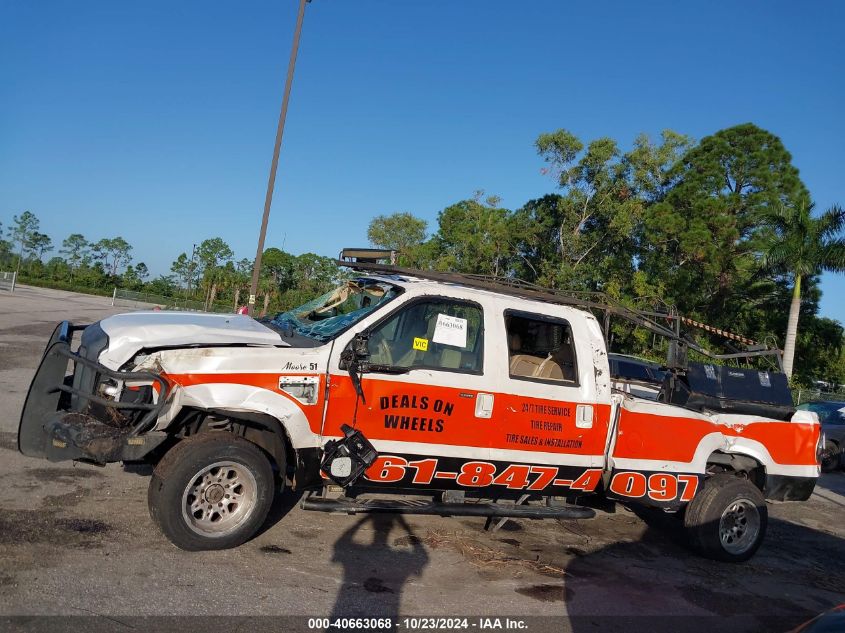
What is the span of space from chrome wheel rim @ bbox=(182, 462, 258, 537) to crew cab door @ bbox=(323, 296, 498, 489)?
0.65 meters

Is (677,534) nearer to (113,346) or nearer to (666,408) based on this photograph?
(666,408)

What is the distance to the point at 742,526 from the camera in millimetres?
6172

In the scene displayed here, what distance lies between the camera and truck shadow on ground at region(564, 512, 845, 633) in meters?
4.54

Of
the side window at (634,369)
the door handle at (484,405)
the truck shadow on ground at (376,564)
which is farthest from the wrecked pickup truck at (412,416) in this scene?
the side window at (634,369)

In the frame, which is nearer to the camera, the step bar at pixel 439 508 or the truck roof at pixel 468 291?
the step bar at pixel 439 508

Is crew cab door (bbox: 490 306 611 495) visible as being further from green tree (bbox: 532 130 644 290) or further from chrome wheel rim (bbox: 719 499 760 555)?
green tree (bbox: 532 130 644 290)

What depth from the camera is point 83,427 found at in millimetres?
4410

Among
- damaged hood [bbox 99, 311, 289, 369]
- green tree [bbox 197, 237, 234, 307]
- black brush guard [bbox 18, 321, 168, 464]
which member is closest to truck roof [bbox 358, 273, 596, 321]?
damaged hood [bbox 99, 311, 289, 369]

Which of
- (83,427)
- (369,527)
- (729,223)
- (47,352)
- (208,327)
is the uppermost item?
(729,223)

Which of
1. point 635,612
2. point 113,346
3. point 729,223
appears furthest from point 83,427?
point 729,223

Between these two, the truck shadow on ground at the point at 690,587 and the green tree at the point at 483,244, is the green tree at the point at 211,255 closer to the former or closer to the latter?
the green tree at the point at 483,244

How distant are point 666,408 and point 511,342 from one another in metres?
1.62

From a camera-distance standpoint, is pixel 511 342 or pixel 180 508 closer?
pixel 180 508

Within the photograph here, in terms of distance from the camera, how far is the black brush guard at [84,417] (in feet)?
14.1
